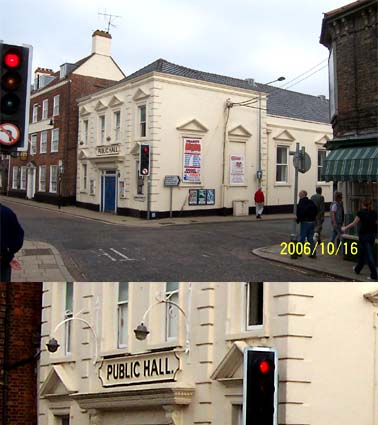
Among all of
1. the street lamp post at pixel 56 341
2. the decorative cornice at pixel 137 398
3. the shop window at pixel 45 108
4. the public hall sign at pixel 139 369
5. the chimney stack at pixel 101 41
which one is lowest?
the decorative cornice at pixel 137 398

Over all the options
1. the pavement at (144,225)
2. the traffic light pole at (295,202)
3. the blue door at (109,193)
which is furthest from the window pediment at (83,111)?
the traffic light pole at (295,202)

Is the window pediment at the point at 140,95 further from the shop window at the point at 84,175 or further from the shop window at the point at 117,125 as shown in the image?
the shop window at the point at 84,175

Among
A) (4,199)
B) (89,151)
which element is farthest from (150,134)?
(4,199)

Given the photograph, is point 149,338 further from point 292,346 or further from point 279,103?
point 279,103

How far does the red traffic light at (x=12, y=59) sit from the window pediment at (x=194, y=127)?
0.96 m

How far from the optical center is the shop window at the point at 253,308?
18.4ft

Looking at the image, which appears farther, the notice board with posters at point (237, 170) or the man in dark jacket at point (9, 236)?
the notice board with posters at point (237, 170)

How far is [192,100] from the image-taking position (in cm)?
387

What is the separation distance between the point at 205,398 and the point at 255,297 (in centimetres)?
171

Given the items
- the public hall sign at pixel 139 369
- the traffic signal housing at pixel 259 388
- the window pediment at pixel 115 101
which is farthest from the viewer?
the public hall sign at pixel 139 369

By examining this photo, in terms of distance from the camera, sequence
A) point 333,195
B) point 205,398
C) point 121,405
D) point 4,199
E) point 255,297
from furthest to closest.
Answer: point 121,405 < point 205,398 < point 255,297 < point 333,195 < point 4,199

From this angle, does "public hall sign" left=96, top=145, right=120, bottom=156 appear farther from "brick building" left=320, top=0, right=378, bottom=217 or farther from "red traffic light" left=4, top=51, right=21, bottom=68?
"brick building" left=320, top=0, right=378, bottom=217

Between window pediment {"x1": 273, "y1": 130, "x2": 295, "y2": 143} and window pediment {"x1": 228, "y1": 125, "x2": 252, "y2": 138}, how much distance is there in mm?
173

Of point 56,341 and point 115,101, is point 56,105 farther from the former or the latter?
point 56,341
